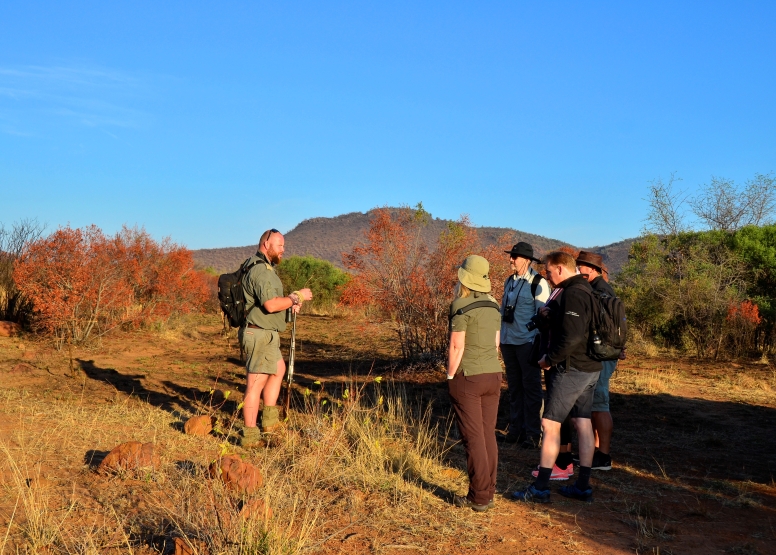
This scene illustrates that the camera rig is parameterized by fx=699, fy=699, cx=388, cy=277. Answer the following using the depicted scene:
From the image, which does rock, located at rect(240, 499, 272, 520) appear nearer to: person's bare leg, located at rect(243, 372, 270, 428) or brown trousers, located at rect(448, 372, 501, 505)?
brown trousers, located at rect(448, 372, 501, 505)

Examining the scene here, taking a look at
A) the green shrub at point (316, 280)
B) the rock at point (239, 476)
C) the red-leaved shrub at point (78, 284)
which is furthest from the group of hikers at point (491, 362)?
the green shrub at point (316, 280)

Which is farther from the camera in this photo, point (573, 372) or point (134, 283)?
point (134, 283)

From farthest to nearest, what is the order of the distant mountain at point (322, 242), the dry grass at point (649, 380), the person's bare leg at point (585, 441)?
1. the distant mountain at point (322, 242)
2. the dry grass at point (649, 380)
3. the person's bare leg at point (585, 441)

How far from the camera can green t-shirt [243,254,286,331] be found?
20.2 feet

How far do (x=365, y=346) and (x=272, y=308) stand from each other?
881 centimetres

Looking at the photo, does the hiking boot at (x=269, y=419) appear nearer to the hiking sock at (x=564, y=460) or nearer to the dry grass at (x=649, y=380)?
the hiking sock at (x=564, y=460)

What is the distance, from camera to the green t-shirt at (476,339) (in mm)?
4699

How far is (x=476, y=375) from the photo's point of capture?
470 cm

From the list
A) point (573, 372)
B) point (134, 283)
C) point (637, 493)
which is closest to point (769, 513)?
point (637, 493)

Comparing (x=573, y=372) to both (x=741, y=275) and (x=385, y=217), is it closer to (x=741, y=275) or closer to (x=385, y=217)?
(x=385, y=217)

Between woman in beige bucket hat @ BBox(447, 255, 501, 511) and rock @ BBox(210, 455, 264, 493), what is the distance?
4.64 ft

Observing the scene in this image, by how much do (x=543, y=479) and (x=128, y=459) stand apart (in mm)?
3058

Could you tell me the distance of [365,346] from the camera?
1485 centimetres

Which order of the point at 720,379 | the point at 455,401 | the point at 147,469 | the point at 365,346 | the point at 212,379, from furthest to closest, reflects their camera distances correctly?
the point at 365,346 → the point at 720,379 → the point at 212,379 → the point at 147,469 → the point at 455,401
